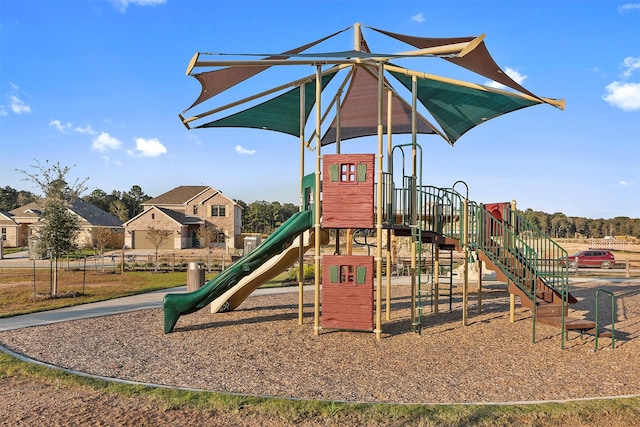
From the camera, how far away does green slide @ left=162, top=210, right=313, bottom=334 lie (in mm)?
10766

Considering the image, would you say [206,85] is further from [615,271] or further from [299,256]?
[615,271]

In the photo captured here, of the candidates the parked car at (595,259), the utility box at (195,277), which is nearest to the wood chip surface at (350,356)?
the utility box at (195,277)

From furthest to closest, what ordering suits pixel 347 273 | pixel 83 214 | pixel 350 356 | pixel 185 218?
pixel 83 214 → pixel 185 218 → pixel 347 273 → pixel 350 356

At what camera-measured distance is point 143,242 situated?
50.1 m

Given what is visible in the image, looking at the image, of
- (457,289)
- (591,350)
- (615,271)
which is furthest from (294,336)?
(615,271)

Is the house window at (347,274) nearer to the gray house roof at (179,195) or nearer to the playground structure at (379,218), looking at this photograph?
the playground structure at (379,218)

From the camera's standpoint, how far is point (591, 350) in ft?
30.4

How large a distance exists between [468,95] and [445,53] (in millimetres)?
3663

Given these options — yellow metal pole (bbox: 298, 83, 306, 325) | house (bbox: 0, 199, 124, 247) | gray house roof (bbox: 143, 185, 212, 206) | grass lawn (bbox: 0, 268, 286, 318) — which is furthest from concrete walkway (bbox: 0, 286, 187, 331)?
gray house roof (bbox: 143, 185, 212, 206)

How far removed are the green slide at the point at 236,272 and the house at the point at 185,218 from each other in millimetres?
38653

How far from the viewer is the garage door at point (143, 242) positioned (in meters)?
49.9

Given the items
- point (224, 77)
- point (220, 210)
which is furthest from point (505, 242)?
point (220, 210)

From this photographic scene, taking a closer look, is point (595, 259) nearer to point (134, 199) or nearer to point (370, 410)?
point (370, 410)

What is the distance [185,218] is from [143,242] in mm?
5523
